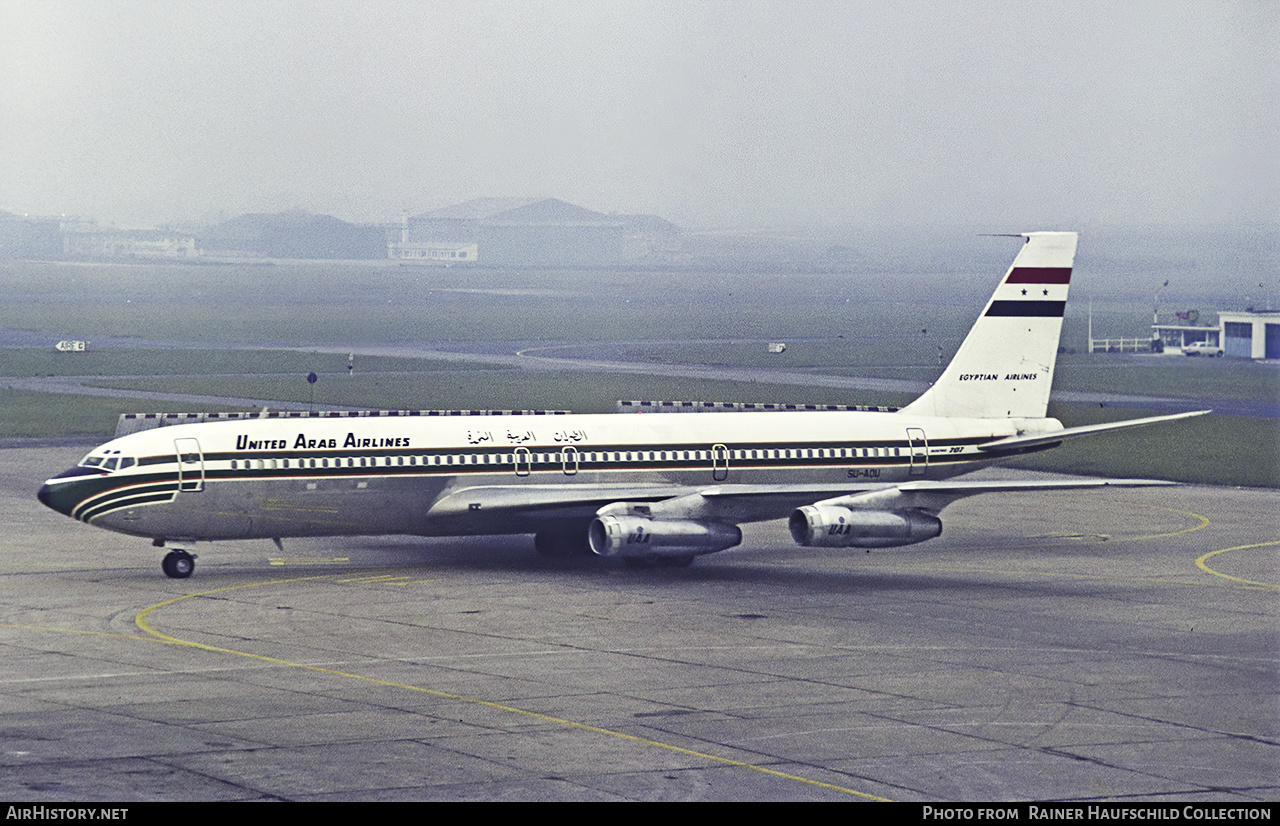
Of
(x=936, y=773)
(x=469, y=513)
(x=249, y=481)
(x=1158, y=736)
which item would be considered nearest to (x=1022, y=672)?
(x=1158, y=736)

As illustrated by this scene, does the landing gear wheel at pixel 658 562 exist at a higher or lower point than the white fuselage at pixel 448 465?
lower

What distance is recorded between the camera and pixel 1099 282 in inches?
5266

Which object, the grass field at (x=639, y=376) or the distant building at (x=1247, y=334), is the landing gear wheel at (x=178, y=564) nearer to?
the grass field at (x=639, y=376)

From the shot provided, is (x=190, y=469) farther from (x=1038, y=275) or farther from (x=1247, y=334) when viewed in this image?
(x=1247, y=334)

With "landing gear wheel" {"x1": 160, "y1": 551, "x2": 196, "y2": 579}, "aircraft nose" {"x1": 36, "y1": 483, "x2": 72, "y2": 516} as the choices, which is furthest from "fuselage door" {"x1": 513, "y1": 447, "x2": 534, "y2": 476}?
"aircraft nose" {"x1": 36, "y1": 483, "x2": 72, "y2": 516}

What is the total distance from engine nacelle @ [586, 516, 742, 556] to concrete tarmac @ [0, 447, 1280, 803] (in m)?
1.01

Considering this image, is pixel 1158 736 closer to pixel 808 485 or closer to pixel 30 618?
pixel 808 485

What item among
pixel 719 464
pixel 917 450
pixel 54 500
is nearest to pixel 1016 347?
pixel 917 450

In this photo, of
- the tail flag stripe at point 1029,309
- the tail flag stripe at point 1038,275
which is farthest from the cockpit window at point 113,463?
the tail flag stripe at point 1038,275

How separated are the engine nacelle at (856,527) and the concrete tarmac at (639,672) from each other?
4.12ft

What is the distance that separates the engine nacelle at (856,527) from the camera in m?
46.8

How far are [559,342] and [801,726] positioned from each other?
140 meters

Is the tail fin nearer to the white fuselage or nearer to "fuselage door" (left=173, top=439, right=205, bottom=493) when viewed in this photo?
the white fuselage

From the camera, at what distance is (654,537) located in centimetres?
4691
